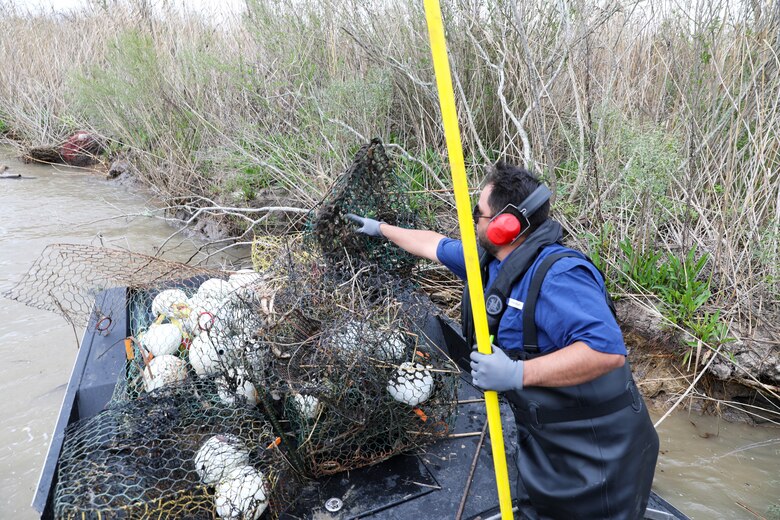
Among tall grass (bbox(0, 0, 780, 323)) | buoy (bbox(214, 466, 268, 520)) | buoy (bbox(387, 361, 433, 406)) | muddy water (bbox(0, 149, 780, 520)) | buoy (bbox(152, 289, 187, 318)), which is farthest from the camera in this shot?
tall grass (bbox(0, 0, 780, 323))

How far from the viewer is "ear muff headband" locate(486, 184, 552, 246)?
202cm

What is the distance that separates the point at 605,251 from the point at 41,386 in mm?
4303

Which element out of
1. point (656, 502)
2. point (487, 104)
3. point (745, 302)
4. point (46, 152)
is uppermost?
point (487, 104)

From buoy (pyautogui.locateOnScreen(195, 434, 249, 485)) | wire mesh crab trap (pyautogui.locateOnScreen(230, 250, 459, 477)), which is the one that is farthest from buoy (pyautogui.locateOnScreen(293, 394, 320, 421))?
buoy (pyautogui.locateOnScreen(195, 434, 249, 485))

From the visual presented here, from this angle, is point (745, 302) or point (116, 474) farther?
point (745, 302)

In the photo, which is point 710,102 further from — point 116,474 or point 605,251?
point 116,474

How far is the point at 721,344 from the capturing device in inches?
131

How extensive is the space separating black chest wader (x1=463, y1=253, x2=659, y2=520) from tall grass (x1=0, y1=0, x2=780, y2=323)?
197 cm

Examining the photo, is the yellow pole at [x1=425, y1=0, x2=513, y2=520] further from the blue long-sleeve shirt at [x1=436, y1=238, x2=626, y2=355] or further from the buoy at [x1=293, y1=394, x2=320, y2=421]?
the buoy at [x1=293, y1=394, x2=320, y2=421]

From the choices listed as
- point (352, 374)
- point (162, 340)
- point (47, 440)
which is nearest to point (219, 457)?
point (352, 374)

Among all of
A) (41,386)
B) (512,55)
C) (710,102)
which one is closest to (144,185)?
(41,386)

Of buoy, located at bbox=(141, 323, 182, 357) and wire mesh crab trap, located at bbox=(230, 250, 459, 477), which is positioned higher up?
wire mesh crab trap, located at bbox=(230, 250, 459, 477)

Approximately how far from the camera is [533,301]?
1.89 m

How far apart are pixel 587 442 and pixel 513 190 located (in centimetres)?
98
